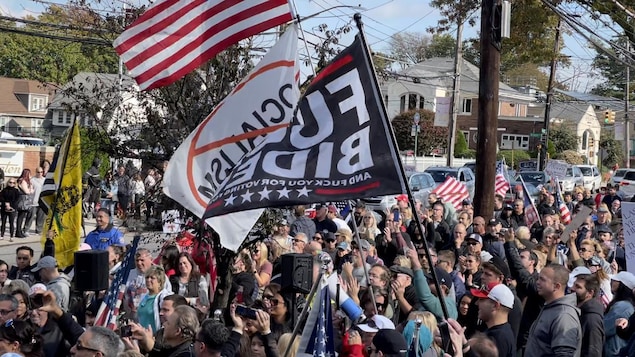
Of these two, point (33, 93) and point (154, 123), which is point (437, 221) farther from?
point (33, 93)

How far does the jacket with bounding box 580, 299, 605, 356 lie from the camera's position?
747cm

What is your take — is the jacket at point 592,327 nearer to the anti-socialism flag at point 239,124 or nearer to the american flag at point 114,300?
the anti-socialism flag at point 239,124

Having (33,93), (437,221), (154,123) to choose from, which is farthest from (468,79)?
(154,123)

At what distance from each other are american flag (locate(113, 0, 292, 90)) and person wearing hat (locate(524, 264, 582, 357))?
124 inches

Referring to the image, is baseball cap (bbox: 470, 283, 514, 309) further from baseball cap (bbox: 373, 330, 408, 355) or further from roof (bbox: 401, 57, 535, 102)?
roof (bbox: 401, 57, 535, 102)

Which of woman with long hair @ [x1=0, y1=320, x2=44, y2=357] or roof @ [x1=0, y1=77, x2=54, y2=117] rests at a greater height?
roof @ [x1=0, y1=77, x2=54, y2=117]

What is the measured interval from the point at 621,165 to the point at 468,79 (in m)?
14.1

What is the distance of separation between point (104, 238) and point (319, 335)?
6.29m

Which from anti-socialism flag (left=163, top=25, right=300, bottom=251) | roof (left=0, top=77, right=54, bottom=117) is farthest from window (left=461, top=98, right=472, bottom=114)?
anti-socialism flag (left=163, top=25, right=300, bottom=251)

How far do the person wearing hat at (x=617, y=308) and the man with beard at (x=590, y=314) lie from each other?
14.0 inches

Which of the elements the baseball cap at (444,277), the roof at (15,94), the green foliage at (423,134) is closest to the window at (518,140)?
the green foliage at (423,134)

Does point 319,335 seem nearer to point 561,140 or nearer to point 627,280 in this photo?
point 627,280

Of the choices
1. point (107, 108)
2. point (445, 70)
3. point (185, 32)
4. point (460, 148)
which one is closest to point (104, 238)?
point (107, 108)

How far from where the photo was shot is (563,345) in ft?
22.8
